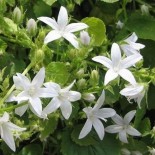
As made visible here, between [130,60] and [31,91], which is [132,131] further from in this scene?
[31,91]

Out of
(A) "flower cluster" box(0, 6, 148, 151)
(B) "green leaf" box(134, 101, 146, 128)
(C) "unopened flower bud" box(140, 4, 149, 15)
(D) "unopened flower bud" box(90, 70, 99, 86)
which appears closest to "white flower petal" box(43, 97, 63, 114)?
(A) "flower cluster" box(0, 6, 148, 151)

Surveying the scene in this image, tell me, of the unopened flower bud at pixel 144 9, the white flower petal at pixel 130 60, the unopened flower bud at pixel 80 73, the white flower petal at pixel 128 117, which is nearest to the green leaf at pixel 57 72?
the unopened flower bud at pixel 80 73

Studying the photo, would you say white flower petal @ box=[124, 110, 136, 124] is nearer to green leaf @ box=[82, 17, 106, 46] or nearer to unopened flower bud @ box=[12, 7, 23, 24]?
green leaf @ box=[82, 17, 106, 46]

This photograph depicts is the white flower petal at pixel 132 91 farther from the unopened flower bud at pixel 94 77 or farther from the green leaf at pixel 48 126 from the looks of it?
the green leaf at pixel 48 126

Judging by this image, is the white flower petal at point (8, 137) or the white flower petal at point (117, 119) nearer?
the white flower petal at point (8, 137)

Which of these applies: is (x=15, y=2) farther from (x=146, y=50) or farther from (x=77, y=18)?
(x=146, y=50)

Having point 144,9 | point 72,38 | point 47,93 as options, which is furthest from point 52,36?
point 144,9
